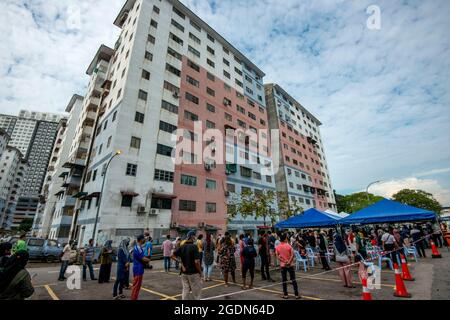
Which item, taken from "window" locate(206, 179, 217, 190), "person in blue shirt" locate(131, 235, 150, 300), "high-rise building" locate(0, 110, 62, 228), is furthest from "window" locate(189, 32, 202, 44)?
"high-rise building" locate(0, 110, 62, 228)

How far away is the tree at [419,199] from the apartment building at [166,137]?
4326 cm

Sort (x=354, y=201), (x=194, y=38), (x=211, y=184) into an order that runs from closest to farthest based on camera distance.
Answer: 1. (x=211, y=184)
2. (x=194, y=38)
3. (x=354, y=201)

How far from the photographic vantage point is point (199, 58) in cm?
3569

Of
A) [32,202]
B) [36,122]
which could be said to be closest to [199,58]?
[32,202]

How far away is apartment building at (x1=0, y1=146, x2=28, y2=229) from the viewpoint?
80412 mm

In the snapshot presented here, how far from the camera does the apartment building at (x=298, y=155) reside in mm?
47125

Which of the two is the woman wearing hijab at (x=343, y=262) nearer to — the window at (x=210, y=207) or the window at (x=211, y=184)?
the window at (x=210, y=207)

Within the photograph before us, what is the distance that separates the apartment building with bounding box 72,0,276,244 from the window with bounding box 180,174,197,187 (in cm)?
13

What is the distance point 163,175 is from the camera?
25.4 meters

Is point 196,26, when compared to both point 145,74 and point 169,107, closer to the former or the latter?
point 145,74

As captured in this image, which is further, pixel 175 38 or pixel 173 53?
pixel 175 38

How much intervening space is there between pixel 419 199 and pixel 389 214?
59398 mm

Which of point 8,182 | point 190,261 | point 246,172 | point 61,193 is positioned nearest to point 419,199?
point 246,172

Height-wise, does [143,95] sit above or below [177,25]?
below
